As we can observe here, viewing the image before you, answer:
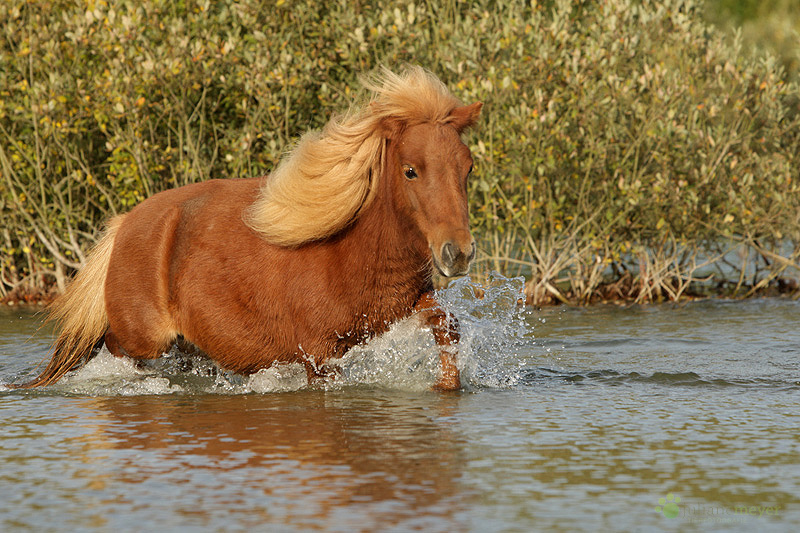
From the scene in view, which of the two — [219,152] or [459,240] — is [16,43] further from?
[459,240]

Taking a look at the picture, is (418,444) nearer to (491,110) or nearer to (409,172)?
(409,172)

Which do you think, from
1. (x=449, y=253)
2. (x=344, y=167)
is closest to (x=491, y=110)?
(x=344, y=167)

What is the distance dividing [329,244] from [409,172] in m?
0.71

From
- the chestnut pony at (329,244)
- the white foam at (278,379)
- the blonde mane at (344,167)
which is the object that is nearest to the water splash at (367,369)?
the white foam at (278,379)

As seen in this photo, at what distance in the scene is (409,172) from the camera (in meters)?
5.67

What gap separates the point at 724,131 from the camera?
38.3ft

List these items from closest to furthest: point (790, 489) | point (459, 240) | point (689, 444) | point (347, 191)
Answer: point (790, 489), point (689, 444), point (459, 240), point (347, 191)

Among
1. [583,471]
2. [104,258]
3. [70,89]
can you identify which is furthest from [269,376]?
[70,89]

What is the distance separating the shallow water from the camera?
3.89 metres

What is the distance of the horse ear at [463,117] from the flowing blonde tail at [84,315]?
8.91 feet

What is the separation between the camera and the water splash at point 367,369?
621 cm

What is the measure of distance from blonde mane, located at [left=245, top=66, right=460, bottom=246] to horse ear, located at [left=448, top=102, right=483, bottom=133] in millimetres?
34

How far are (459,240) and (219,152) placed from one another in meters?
8.06

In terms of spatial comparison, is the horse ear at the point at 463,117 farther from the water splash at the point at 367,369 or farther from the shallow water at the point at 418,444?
the shallow water at the point at 418,444
